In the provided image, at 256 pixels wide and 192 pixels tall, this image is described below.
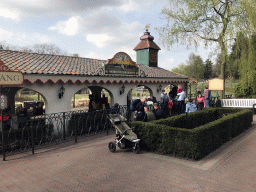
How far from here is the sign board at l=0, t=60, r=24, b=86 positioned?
6.18 metres

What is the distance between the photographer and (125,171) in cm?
530

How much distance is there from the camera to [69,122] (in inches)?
369

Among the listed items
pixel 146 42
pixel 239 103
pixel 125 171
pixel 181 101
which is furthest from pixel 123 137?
pixel 146 42

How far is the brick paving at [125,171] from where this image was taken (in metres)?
4.54

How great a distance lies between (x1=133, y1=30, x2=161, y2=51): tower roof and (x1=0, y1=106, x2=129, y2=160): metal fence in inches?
443

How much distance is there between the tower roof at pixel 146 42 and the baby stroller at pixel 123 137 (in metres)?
14.0

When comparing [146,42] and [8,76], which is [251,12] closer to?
[146,42]

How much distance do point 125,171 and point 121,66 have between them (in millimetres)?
8526

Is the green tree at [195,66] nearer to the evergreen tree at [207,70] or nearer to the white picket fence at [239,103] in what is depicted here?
the evergreen tree at [207,70]

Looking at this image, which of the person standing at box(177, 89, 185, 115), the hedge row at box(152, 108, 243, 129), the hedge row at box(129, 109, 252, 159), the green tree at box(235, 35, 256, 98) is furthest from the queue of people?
the green tree at box(235, 35, 256, 98)

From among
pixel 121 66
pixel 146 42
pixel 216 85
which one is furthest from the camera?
pixel 146 42

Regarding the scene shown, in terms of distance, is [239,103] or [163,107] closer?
[163,107]

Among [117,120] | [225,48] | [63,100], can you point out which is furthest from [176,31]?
[117,120]

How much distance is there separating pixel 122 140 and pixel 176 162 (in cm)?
196
